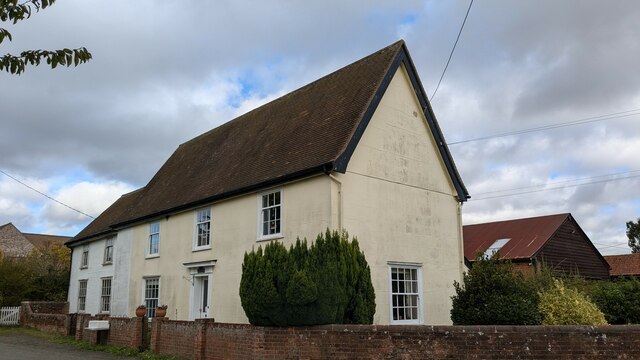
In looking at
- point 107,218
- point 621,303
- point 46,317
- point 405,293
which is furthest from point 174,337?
point 107,218

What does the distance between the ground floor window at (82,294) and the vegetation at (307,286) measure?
20.1m

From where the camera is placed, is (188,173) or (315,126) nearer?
(315,126)

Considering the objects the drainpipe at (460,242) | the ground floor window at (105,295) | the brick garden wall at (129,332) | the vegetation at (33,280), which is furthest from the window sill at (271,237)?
the vegetation at (33,280)

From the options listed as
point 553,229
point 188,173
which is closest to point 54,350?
point 188,173

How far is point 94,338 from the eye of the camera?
61.0 ft

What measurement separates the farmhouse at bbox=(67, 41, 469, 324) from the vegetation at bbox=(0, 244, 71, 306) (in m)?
12.1

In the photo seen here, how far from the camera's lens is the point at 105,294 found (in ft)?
86.6

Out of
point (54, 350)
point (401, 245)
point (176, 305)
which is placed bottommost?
point (54, 350)

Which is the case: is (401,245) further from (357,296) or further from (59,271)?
(59,271)

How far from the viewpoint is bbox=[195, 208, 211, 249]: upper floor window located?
62.1 feet

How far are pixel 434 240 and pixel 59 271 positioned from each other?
26822 mm

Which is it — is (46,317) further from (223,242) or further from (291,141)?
(291,141)

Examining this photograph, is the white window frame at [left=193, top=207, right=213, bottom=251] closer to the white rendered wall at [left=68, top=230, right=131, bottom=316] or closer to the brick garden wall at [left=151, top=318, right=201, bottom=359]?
the brick garden wall at [left=151, top=318, right=201, bottom=359]

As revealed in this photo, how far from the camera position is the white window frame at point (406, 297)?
1546 cm
